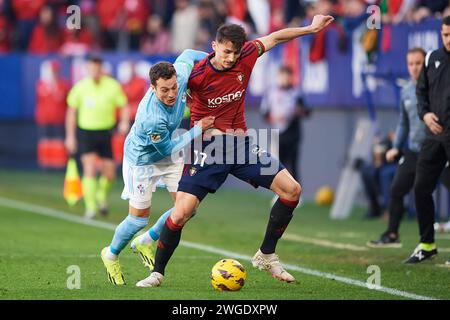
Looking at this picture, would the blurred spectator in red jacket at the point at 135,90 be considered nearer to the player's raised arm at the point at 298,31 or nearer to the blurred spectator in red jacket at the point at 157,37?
the blurred spectator in red jacket at the point at 157,37

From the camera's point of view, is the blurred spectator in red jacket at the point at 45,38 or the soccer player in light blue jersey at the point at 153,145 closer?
the soccer player in light blue jersey at the point at 153,145

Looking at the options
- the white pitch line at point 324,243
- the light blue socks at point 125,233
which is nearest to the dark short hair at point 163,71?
the light blue socks at point 125,233

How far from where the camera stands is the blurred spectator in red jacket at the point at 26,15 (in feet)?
87.8

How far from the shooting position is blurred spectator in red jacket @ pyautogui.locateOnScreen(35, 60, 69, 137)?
2541 centimetres

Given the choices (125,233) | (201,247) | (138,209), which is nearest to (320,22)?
(138,209)

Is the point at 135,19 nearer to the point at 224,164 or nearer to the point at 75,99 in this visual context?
the point at 75,99

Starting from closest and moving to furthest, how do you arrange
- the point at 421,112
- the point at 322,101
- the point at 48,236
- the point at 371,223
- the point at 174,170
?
the point at 174,170
the point at 421,112
the point at 48,236
the point at 371,223
the point at 322,101

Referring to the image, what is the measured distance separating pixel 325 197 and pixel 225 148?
31.8 feet

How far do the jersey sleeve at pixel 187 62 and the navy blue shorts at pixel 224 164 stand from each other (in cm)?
62

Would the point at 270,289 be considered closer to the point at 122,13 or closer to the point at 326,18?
the point at 326,18

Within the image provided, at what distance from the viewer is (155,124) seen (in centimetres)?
1012

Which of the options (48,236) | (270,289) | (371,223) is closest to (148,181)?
(270,289)

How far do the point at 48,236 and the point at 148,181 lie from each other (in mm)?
4502

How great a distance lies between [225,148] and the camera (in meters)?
10.3
